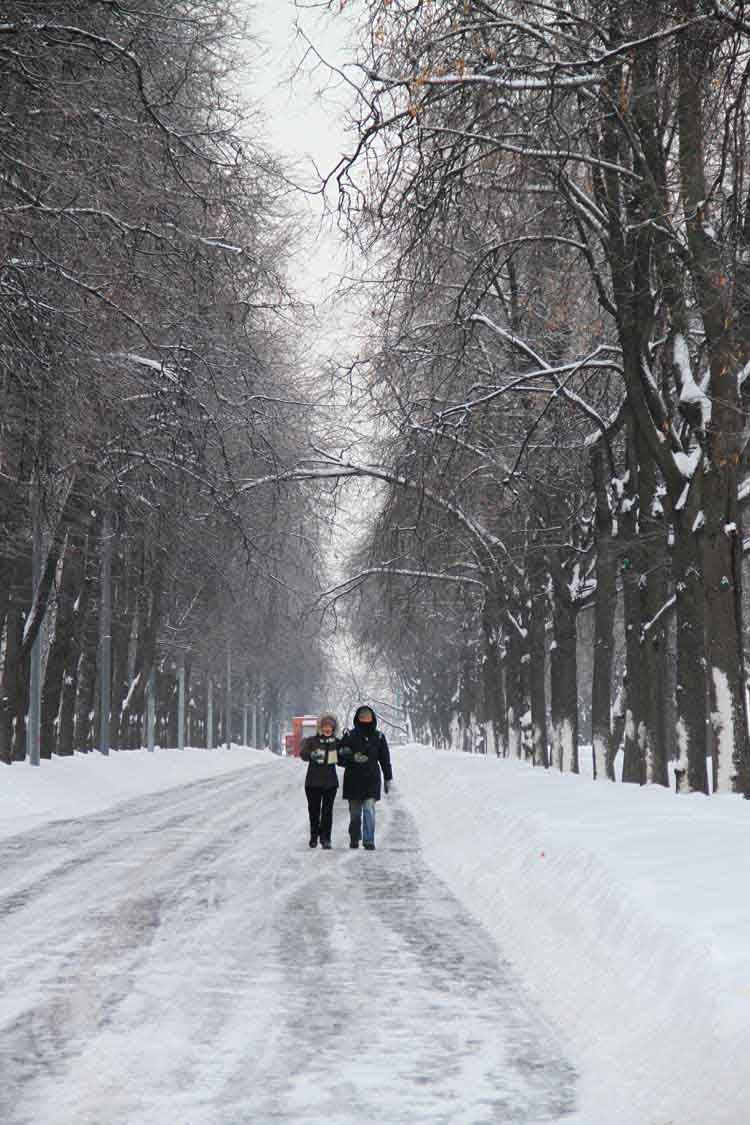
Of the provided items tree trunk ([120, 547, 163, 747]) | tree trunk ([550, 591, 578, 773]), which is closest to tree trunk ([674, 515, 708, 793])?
tree trunk ([550, 591, 578, 773])

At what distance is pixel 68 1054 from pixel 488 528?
3177 cm

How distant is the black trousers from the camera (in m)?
Result: 20.0

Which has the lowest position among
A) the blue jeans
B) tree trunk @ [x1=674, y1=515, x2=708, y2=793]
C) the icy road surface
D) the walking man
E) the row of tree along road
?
the icy road surface

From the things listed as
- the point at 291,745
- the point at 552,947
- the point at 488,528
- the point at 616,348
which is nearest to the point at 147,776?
the point at 488,528

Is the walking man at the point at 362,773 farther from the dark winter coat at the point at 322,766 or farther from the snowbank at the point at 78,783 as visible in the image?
the snowbank at the point at 78,783

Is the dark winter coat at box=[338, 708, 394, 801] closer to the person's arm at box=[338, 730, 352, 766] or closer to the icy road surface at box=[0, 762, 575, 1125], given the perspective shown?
the person's arm at box=[338, 730, 352, 766]

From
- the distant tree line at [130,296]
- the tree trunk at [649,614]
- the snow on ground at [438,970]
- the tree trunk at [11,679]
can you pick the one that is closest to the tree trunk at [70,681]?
the distant tree line at [130,296]

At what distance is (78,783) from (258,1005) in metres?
28.4

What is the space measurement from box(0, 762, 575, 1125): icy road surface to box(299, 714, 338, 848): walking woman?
307cm

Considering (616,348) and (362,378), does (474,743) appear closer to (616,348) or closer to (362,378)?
(362,378)

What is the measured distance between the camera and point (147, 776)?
45906mm

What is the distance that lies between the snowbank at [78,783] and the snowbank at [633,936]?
9.55 meters

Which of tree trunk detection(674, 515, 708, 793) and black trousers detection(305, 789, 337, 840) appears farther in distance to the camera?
tree trunk detection(674, 515, 708, 793)

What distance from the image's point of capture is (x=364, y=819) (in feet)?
66.3
